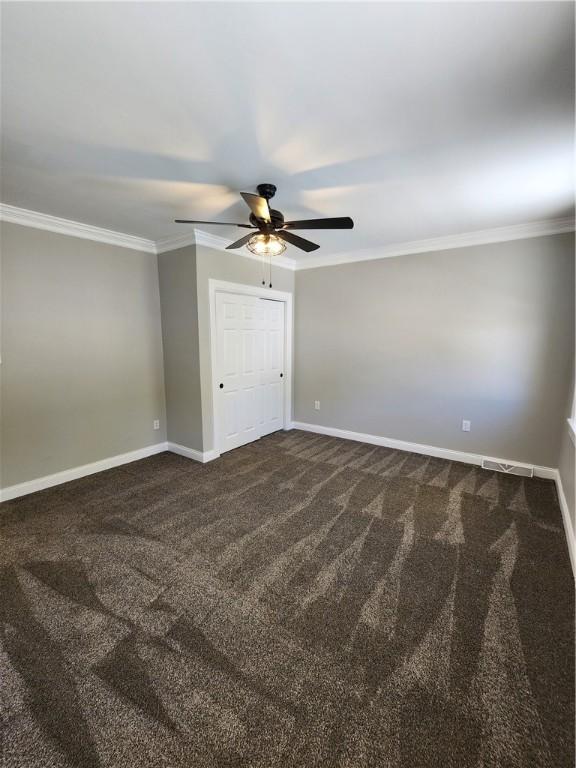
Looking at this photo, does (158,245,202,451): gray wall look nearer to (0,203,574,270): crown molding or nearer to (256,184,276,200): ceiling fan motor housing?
(0,203,574,270): crown molding

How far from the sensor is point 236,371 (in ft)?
13.7

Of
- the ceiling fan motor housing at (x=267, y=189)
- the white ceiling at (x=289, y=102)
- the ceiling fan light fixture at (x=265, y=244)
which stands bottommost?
the ceiling fan light fixture at (x=265, y=244)

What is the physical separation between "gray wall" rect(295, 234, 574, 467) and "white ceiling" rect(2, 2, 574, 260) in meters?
0.91

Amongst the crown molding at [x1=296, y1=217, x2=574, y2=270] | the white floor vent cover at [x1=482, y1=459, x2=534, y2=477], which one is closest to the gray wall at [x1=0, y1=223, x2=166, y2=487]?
the crown molding at [x1=296, y1=217, x2=574, y2=270]

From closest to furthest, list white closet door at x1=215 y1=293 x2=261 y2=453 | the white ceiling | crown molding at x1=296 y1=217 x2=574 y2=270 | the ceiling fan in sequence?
the white ceiling → the ceiling fan → crown molding at x1=296 y1=217 x2=574 y2=270 → white closet door at x1=215 y1=293 x2=261 y2=453

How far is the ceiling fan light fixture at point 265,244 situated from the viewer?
2.48 metres

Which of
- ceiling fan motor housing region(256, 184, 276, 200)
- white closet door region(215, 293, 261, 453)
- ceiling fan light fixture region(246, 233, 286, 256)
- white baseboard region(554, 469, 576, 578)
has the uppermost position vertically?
ceiling fan motor housing region(256, 184, 276, 200)

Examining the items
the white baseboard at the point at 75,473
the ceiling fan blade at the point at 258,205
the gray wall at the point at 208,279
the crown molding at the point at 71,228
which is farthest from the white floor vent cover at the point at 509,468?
the crown molding at the point at 71,228

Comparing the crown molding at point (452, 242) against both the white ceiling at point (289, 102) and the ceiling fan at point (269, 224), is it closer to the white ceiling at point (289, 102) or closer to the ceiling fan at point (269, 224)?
the white ceiling at point (289, 102)

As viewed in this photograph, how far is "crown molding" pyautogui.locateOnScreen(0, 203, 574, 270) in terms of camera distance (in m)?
2.97

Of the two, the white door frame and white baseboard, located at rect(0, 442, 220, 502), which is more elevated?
the white door frame

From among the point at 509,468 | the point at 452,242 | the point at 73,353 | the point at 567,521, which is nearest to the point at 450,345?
the point at 452,242

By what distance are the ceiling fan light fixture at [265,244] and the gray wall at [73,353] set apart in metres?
1.89

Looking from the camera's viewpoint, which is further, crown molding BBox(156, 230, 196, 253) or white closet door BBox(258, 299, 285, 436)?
white closet door BBox(258, 299, 285, 436)
